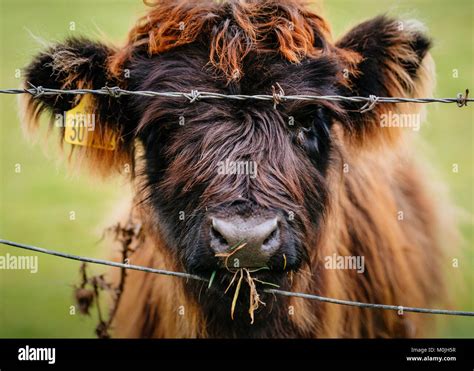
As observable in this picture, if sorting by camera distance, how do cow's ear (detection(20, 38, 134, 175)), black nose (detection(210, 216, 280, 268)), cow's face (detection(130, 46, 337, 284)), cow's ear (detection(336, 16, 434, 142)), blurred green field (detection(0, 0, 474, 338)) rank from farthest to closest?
blurred green field (detection(0, 0, 474, 338)) < cow's ear (detection(336, 16, 434, 142)) < cow's ear (detection(20, 38, 134, 175)) < cow's face (detection(130, 46, 337, 284)) < black nose (detection(210, 216, 280, 268))

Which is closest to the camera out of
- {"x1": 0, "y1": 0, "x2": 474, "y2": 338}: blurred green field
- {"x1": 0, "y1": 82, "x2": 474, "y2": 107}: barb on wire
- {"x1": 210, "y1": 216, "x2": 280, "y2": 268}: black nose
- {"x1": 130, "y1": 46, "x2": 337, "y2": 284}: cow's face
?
{"x1": 210, "y1": 216, "x2": 280, "y2": 268}: black nose

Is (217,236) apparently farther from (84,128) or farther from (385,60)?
(385,60)

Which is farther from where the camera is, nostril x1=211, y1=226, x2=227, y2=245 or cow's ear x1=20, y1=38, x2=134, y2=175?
cow's ear x1=20, y1=38, x2=134, y2=175

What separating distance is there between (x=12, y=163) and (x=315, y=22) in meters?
6.66

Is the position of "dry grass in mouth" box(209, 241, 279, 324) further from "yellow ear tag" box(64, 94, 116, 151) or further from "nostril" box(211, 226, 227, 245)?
"yellow ear tag" box(64, 94, 116, 151)

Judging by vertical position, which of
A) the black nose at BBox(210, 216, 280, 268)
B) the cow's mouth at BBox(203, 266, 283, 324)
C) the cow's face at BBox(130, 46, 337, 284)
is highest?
the cow's face at BBox(130, 46, 337, 284)

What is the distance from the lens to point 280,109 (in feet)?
12.5

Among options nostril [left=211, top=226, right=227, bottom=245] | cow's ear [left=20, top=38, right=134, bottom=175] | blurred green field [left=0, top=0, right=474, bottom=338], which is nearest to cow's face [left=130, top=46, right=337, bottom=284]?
nostril [left=211, top=226, right=227, bottom=245]

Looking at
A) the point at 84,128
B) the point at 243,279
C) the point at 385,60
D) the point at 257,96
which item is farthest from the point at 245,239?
the point at 385,60

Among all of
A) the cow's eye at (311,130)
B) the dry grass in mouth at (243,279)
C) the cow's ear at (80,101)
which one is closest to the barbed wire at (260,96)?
the cow's eye at (311,130)

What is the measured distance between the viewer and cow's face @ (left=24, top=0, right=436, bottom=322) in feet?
11.6

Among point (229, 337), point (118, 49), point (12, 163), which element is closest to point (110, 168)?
point (118, 49)

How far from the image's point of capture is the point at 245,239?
328cm

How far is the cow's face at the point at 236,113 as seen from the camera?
3547 mm
